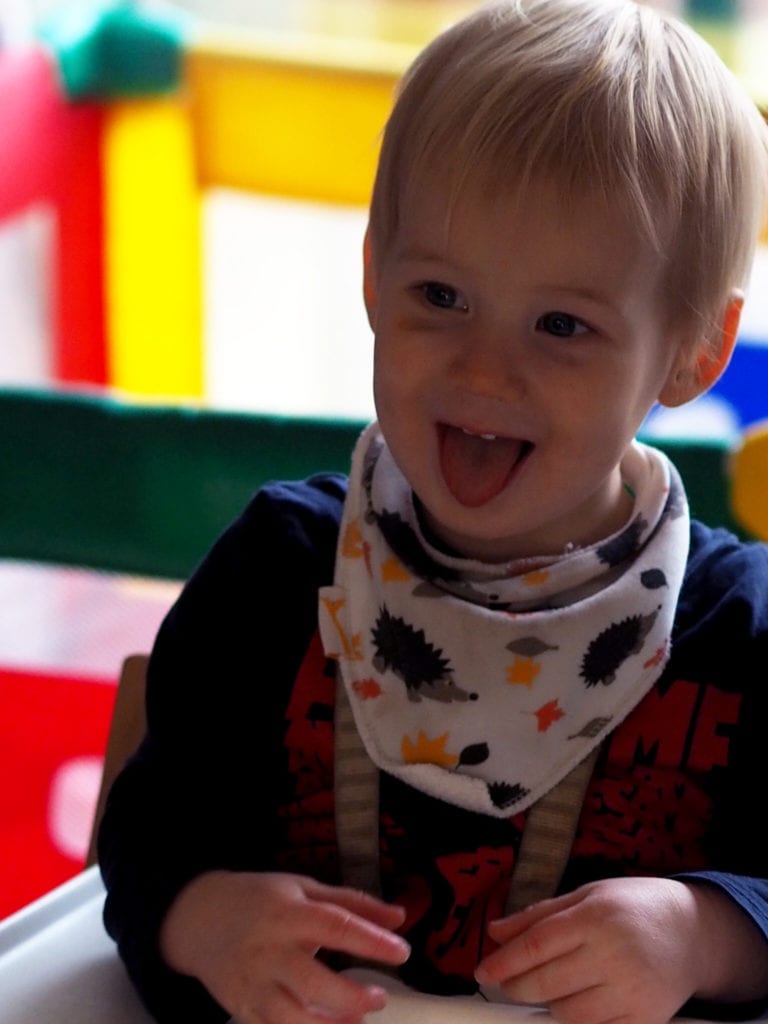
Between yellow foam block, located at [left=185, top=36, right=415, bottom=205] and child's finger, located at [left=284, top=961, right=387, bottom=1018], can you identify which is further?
yellow foam block, located at [left=185, top=36, right=415, bottom=205]

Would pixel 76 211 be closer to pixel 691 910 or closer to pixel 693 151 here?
pixel 693 151

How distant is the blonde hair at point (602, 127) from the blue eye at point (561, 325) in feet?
0.16

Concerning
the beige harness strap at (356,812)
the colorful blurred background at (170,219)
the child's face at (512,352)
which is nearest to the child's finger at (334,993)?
the beige harness strap at (356,812)

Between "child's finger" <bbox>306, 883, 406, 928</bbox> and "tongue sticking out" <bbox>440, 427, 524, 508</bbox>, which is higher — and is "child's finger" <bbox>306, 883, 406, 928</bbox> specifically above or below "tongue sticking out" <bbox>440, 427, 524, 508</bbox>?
below

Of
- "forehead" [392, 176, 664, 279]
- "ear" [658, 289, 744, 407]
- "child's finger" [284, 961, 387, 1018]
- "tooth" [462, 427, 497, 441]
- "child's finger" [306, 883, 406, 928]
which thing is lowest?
"child's finger" [284, 961, 387, 1018]

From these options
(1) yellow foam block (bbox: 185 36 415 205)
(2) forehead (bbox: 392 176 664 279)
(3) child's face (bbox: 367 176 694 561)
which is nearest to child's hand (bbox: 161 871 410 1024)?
(3) child's face (bbox: 367 176 694 561)

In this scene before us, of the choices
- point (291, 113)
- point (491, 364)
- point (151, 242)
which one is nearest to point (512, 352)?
point (491, 364)

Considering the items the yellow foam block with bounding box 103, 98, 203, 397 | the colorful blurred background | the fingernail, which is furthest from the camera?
the yellow foam block with bounding box 103, 98, 203, 397

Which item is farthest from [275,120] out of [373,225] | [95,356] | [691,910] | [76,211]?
[691,910]

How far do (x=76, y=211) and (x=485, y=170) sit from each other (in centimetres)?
123

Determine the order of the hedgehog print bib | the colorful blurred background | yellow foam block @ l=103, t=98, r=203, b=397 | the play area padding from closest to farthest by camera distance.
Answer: the hedgehog print bib, the play area padding, the colorful blurred background, yellow foam block @ l=103, t=98, r=203, b=397

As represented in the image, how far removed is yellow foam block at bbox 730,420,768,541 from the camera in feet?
3.33

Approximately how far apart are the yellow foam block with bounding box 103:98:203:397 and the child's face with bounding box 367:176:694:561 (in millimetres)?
1143

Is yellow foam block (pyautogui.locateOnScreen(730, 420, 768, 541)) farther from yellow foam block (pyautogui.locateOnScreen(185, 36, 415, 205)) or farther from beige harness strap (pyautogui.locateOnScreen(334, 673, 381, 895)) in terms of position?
yellow foam block (pyautogui.locateOnScreen(185, 36, 415, 205))
